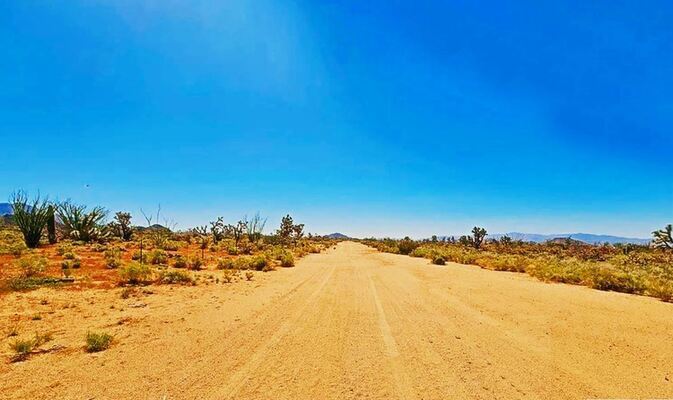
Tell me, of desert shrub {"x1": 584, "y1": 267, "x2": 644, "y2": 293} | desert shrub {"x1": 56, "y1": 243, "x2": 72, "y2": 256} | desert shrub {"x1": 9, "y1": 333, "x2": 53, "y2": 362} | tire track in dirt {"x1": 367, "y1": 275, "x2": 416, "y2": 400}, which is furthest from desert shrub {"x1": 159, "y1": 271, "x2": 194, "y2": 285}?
desert shrub {"x1": 584, "y1": 267, "x2": 644, "y2": 293}

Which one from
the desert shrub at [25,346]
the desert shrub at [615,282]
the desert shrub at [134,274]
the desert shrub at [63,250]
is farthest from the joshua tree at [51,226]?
the desert shrub at [615,282]

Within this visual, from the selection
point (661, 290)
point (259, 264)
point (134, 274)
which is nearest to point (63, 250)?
point (134, 274)

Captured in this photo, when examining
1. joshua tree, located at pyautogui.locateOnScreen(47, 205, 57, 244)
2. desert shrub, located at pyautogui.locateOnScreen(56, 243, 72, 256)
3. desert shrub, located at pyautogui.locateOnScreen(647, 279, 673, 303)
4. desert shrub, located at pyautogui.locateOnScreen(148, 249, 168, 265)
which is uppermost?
joshua tree, located at pyautogui.locateOnScreen(47, 205, 57, 244)

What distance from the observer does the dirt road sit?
16.3ft

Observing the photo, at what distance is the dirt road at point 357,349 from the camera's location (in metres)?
4.95

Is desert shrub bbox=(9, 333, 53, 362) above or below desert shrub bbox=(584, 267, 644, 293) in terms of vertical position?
below

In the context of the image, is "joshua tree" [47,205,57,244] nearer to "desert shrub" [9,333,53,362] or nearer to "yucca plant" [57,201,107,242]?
"yucca plant" [57,201,107,242]

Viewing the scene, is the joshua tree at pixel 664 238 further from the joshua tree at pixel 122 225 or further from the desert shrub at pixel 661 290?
the joshua tree at pixel 122 225

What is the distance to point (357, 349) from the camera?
651cm

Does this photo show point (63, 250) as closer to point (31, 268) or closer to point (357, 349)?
point (31, 268)

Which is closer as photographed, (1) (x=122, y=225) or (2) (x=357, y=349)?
(2) (x=357, y=349)

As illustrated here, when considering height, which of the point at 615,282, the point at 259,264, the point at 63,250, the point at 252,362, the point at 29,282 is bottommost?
the point at 252,362

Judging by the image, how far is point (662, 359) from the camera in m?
6.11

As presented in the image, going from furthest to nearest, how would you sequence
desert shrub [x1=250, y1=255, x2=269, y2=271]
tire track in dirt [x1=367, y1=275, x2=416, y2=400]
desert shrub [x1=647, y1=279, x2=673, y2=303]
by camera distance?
desert shrub [x1=250, y1=255, x2=269, y2=271] < desert shrub [x1=647, y1=279, x2=673, y2=303] < tire track in dirt [x1=367, y1=275, x2=416, y2=400]
